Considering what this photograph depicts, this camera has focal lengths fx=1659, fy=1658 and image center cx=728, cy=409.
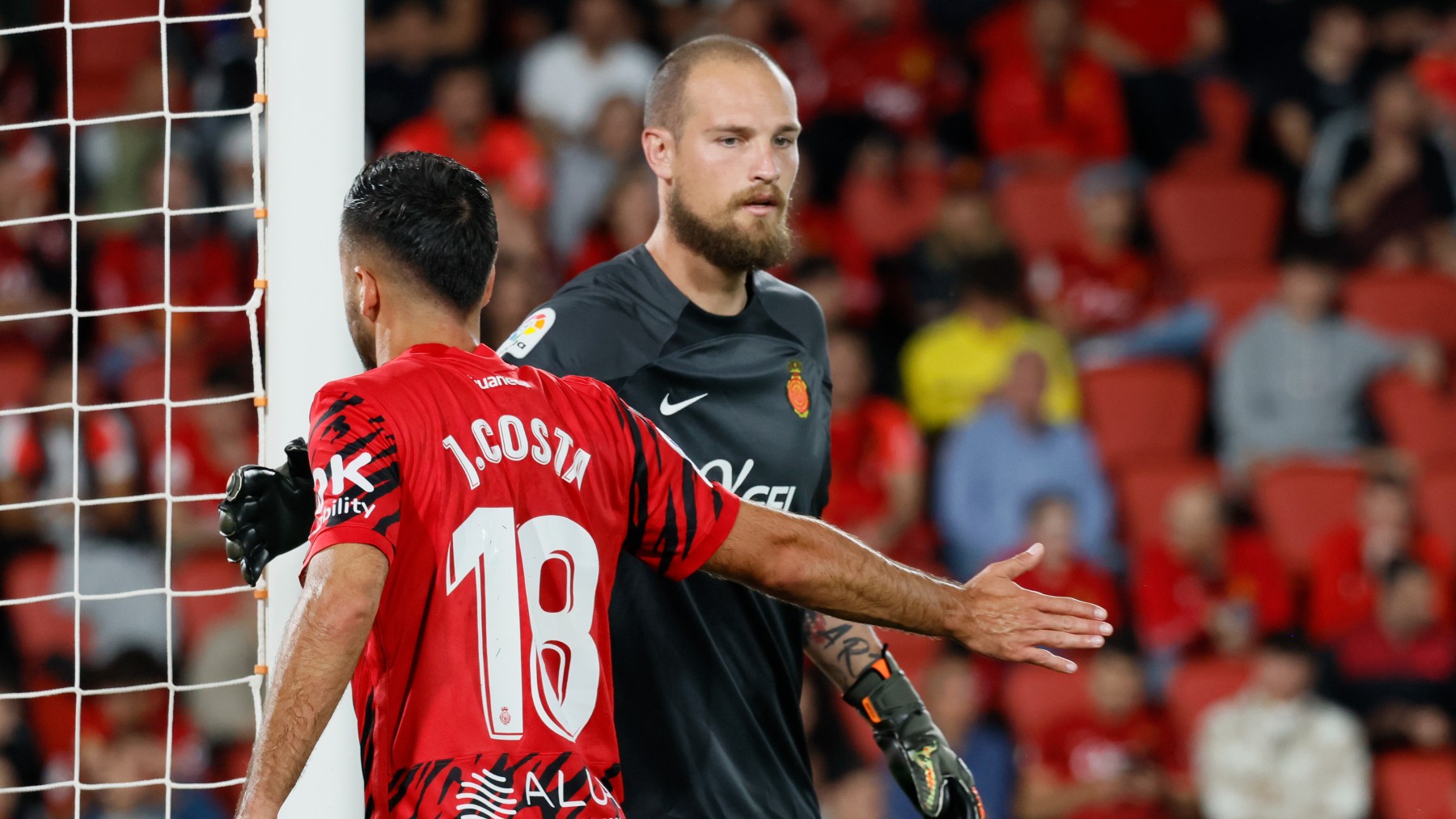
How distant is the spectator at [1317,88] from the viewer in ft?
29.9

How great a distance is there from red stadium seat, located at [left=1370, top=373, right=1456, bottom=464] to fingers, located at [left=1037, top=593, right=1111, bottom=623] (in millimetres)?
5989

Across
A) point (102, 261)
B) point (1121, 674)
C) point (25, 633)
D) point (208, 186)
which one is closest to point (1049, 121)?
point (1121, 674)

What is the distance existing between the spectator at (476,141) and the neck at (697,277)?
505 centimetres

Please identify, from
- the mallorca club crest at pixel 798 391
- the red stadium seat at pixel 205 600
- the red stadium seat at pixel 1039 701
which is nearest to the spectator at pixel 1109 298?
the red stadium seat at pixel 1039 701

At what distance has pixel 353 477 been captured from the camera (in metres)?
2.31

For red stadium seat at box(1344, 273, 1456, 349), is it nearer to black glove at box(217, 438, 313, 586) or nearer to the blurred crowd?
the blurred crowd

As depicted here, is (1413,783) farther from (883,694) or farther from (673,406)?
(673,406)

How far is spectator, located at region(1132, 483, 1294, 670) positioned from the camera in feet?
24.6

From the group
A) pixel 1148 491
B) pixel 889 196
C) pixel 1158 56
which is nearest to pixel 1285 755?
pixel 1148 491

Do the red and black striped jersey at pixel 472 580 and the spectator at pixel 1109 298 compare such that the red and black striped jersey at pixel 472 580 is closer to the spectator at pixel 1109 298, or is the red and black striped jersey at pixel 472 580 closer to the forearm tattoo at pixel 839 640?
the forearm tattoo at pixel 839 640

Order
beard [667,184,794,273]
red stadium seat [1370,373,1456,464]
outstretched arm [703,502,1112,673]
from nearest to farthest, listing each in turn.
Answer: outstretched arm [703,502,1112,673] → beard [667,184,794,273] → red stadium seat [1370,373,1456,464]

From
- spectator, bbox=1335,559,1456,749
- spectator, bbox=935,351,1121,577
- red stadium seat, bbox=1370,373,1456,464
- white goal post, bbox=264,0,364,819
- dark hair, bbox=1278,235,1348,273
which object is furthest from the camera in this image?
dark hair, bbox=1278,235,1348,273

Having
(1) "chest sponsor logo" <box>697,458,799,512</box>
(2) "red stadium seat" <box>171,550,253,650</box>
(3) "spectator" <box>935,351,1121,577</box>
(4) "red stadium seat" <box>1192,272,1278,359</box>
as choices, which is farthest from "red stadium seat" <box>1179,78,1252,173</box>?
(1) "chest sponsor logo" <box>697,458,799,512</box>

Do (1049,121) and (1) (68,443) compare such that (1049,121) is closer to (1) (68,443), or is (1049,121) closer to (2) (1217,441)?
(2) (1217,441)
